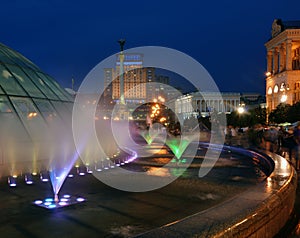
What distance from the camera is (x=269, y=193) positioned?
4.82 metres

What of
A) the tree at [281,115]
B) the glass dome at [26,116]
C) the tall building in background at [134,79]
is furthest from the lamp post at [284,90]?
the tall building in background at [134,79]

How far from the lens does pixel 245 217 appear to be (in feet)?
12.4

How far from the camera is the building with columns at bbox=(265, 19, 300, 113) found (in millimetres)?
60656

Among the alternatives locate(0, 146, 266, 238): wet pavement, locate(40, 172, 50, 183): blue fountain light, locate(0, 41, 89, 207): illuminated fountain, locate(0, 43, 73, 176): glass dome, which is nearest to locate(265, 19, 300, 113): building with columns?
locate(0, 43, 73, 176): glass dome

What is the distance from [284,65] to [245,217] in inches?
2622

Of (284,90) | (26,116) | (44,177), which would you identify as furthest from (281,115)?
(44,177)

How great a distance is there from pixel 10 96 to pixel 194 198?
7.77 m

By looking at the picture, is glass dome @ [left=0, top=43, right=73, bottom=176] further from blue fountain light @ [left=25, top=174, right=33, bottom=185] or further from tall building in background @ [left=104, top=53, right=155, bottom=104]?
tall building in background @ [left=104, top=53, right=155, bottom=104]

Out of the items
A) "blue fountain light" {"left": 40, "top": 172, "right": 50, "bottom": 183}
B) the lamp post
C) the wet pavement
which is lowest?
the wet pavement

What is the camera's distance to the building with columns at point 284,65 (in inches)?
2388

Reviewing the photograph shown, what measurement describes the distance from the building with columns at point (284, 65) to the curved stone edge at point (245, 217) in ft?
175

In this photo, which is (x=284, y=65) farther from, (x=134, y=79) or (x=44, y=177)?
(x=134, y=79)

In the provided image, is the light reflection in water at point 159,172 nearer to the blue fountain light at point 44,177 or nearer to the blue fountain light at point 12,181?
the blue fountain light at point 44,177

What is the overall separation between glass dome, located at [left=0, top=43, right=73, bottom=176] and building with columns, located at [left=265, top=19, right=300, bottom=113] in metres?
46.8
